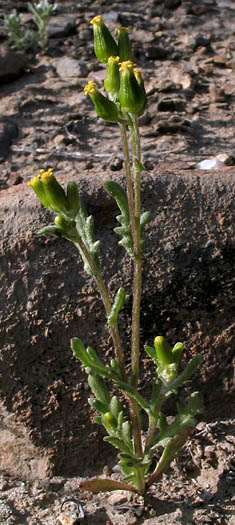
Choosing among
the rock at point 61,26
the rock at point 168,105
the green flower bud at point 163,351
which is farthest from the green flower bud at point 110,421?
the rock at point 61,26

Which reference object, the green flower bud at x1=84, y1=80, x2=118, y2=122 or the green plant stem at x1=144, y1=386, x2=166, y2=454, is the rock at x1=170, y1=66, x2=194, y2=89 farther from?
the green plant stem at x1=144, y1=386, x2=166, y2=454

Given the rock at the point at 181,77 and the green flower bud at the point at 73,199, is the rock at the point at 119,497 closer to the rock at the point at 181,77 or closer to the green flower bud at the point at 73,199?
the green flower bud at the point at 73,199

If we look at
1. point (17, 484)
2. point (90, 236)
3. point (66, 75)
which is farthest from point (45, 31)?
point (17, 484)

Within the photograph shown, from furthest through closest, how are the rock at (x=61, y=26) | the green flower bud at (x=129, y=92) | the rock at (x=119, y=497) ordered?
the rock at (x=61, y=26) → the rock at (x=119, y=497) → the green flower bud at (x=129, y=92)

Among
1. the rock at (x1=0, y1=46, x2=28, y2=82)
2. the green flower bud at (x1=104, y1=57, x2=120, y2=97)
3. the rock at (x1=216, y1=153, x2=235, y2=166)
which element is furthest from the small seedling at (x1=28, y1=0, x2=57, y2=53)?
the green flower bud at (x1=104, y1=57, x2=120, y2=97)

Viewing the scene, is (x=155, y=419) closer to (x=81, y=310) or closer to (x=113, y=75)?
(x=81, y=310)

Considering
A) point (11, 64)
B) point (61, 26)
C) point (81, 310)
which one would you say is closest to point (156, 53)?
point (61, 26)

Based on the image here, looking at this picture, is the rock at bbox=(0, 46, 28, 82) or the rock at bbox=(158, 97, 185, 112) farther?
the rock at bbox=(0, 46, 28, 82)
